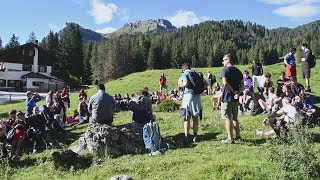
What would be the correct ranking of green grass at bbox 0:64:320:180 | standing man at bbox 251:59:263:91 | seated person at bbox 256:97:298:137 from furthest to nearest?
1. standing man at bbox 251:59:263:91
2. seated person at bbox 256:97:298:137
3. green grass at bbox 0:64:320:180

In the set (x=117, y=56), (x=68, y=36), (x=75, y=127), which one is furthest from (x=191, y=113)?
(x=117, y=56)

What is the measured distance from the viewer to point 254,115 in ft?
56.0

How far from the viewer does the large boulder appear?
39.6 feet

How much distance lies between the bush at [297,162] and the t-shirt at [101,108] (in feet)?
20.2

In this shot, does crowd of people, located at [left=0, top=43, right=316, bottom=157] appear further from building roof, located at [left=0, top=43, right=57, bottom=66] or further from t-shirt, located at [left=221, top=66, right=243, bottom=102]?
building roof, located at [left=0, top=43, right=57, bottom=66]

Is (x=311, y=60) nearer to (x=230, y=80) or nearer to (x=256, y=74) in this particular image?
(x=256, y=74)

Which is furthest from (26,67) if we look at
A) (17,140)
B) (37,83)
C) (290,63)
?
(17,140)

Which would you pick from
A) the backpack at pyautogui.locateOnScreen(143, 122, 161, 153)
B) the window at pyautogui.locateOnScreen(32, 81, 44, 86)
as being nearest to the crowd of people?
the backpack at pyautogui.locateOnScreen(143, 122, 161, 153)

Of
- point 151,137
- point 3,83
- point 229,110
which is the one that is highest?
point 3,83

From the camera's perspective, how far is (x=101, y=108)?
13508mm

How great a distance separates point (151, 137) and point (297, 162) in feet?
15.1

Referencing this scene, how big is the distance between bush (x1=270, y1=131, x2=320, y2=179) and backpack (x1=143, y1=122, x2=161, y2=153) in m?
3.93

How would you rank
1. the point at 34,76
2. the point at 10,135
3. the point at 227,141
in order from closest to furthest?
the point at 227,141
the point at 10,135
the point at 34,76

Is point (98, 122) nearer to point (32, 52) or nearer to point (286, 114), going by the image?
point (286, 114)
